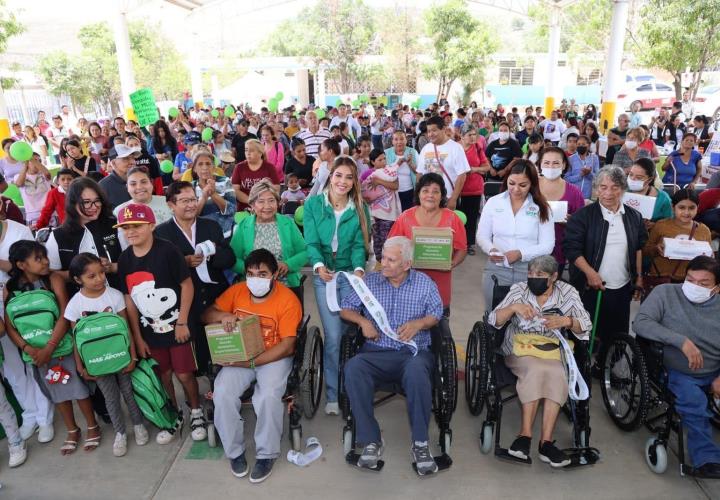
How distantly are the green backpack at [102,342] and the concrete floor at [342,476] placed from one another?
624 mm

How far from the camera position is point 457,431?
3316 millimetres

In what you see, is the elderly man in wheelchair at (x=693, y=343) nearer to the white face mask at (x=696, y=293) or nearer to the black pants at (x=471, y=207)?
the white face mask at (x=696, y=293)

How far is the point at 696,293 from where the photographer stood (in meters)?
2.96

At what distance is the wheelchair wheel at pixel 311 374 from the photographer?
3.29m

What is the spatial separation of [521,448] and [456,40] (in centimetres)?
2400

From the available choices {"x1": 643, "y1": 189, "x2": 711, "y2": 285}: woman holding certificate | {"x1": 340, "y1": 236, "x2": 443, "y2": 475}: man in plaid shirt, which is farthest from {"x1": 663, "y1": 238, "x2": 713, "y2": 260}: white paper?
{"x1": 340, "y1": 236, "x2": 443, "y2": 475}: man in plaid shirt

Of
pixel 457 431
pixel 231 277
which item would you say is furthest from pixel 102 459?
pixel 457 431

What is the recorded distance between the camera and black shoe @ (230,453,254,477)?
295 centimetres

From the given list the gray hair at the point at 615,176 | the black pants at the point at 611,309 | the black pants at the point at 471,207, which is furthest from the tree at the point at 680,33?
the black pants at the point at 611,309

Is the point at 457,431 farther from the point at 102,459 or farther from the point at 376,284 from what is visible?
the point at 102,459

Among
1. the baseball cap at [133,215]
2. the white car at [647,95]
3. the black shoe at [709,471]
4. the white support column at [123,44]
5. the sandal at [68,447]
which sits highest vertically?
the white support column at [123,44]

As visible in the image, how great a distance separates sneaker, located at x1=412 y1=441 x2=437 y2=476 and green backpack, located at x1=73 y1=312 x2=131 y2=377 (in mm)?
1782

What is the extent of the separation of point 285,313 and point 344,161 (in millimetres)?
1078

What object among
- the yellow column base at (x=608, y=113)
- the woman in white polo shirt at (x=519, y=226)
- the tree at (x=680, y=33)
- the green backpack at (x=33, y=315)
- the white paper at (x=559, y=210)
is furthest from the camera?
the tree at (x=680, y=33)
